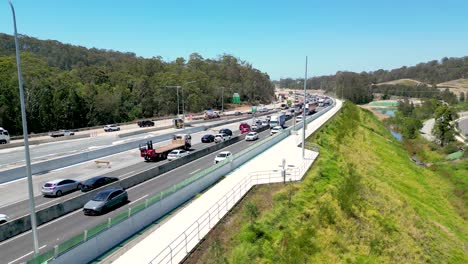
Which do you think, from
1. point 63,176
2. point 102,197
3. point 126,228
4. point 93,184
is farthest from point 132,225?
point 63,176

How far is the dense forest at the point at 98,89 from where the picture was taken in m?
73.4

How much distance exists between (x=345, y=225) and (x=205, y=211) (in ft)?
31.0

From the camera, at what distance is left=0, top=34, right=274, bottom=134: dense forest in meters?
73.4

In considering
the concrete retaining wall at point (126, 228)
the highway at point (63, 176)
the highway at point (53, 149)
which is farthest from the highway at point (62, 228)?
the highway at point (53, 149)

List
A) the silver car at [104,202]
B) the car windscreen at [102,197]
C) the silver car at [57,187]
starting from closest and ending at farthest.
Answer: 1. the silver car at [104,202]
2. the car windscreen at [102,197]
3. the silver car at [57,187]

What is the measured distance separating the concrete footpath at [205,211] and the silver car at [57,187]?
1046cm

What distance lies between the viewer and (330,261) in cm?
2025

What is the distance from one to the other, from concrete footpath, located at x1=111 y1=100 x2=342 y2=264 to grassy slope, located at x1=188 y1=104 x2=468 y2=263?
44.9 inches

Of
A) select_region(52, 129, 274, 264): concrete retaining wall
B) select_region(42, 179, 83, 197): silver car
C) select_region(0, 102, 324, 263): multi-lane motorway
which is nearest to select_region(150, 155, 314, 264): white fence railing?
→ select_region(52, 129, 274, 264): concrete retaining wall

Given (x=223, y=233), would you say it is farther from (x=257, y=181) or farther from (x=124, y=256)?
(x=257, y=181)

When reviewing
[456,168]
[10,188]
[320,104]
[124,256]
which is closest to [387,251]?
[124,256]

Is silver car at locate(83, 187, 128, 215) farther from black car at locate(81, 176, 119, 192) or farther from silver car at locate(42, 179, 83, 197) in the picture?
silver car at locate(42, 179, 83, 197)

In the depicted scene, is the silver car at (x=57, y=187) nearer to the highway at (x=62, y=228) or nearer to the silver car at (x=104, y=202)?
the highway at (x=62, y=228)

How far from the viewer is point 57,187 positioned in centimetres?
2778
